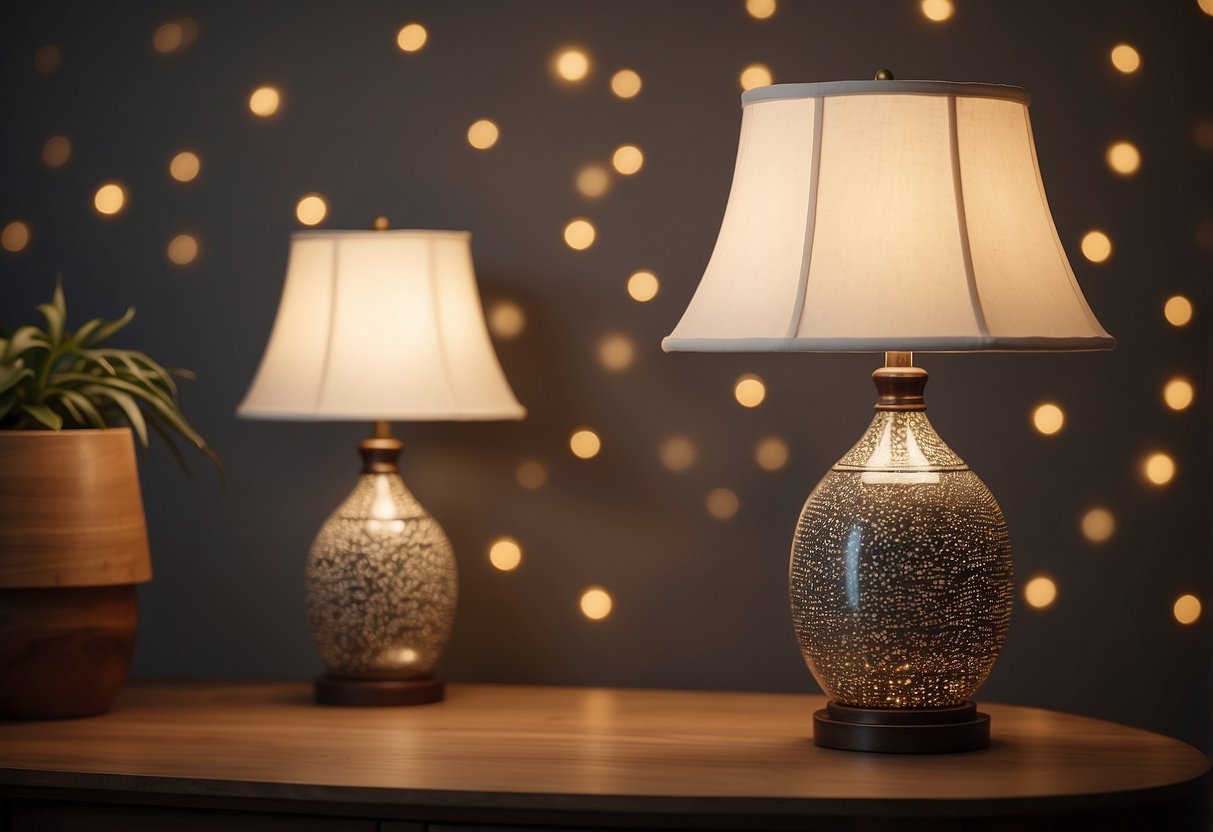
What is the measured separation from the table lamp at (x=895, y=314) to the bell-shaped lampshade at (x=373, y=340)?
1.21 ft

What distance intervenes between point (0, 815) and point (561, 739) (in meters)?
0.51

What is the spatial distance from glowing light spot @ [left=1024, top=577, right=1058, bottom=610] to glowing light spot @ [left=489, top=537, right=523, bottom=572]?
607 millimetres

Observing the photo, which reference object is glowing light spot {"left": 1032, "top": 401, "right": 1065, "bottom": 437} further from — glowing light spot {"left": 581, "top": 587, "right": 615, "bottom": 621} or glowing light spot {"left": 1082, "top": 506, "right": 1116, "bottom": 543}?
glowing light spot {"left": 581, "top": 587, "right": 615, "bottom": 621}

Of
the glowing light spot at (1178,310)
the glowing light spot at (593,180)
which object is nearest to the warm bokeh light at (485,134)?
the glowing light spot at (593,180)

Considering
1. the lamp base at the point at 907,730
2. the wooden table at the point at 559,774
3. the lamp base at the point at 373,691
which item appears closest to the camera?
the wooden table at the point at 559,774

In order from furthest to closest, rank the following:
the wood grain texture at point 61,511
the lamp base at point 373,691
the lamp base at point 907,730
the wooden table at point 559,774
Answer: the lamp base at point 373,691 → the wood grain texture at point 61,511 → the lamp base at point 907,730 → the wooden table at point 559,774

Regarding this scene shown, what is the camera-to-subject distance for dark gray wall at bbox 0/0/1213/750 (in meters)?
1.65

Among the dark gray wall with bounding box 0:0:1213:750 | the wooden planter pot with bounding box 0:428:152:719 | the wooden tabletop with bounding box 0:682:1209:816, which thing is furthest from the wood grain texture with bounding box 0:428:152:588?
the dark gray wall with bounding box 0:0:1213:750

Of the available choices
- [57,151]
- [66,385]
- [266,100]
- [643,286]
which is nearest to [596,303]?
[643,286]

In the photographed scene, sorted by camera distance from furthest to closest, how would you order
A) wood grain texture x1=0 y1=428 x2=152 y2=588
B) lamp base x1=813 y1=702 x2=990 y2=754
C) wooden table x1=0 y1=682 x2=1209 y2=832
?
wood grain texture x1=0 y1=428 x2=152 y2=588, lamp base x1=813 y1=702 x2=990 y2=754, wooden table x1=0 y1=682 x2=1209 y2=832

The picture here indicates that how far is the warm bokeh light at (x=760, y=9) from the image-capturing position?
1696 millimetres

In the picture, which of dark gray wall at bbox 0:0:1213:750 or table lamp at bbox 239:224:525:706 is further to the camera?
dark gray wall at bbox 0:0:1213:750

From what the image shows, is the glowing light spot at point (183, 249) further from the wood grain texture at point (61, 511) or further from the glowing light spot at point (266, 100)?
the wood grain texture at point (61, 511)

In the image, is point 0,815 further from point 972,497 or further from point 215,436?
point 972,497
